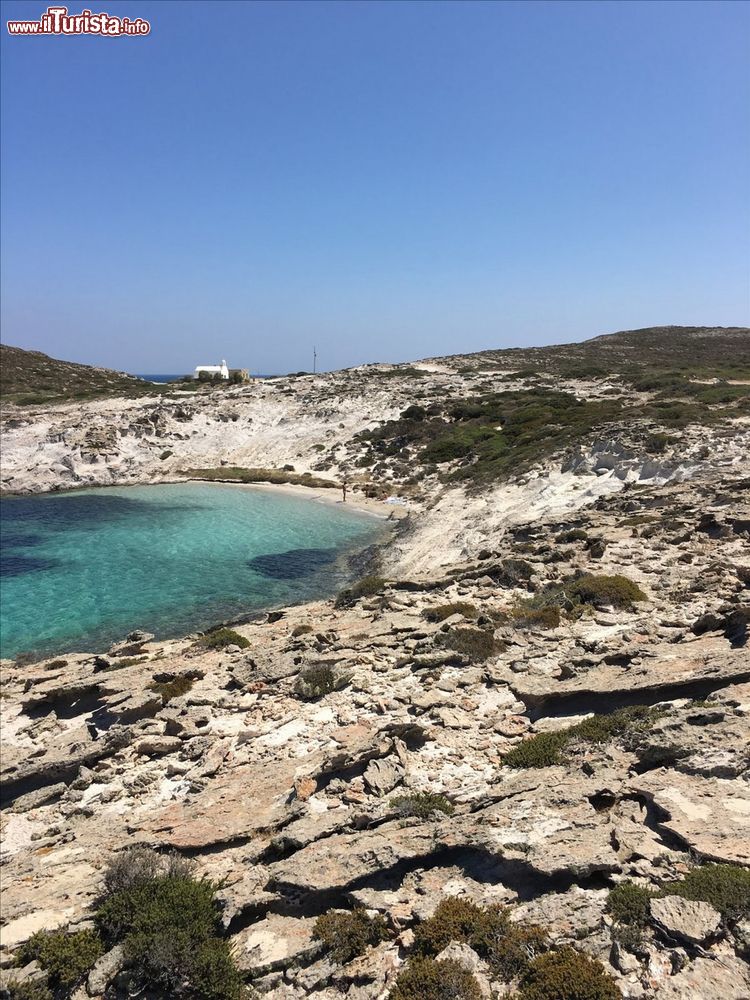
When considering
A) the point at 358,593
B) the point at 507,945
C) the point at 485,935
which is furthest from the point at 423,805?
the point at 358,593

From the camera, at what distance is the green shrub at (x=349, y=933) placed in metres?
6.94

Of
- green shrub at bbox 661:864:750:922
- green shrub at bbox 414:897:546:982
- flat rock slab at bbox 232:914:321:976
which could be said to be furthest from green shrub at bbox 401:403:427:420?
green shrub at bbox 661:864:750:922

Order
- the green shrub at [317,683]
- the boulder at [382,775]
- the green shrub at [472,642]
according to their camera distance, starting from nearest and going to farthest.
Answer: the boulder at [382,775] → the green shrub at [317,683] → the green shrub at [472,642]

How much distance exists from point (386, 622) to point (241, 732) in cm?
641

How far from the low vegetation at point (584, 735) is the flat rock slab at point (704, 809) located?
4.25 feet

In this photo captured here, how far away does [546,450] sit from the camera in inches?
1534

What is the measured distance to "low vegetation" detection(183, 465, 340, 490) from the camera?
5241cm

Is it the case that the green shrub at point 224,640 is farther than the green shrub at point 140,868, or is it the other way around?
the green shrub at point 224,640

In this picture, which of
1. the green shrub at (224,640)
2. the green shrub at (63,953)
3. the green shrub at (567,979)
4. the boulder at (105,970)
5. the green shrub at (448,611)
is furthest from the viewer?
the green shrub at (224,640)

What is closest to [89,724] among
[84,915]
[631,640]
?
[84,915]

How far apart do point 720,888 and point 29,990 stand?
8.41 m

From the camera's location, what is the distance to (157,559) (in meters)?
33.4

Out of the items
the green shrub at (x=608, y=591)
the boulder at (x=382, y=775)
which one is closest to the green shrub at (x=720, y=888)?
the boulder at (x=382, y=775)

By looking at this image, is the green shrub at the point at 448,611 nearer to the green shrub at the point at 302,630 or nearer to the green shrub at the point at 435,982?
the green shrub at the point at 302,630
